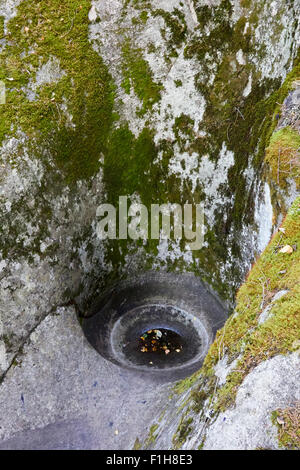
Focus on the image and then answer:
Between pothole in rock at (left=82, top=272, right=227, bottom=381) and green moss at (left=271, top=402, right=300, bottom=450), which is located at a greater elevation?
green moss at (left=271, top=402, right=300, bottom=450)

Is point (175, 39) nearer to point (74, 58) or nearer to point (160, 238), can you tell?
point (74, 58)

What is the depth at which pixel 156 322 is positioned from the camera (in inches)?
394

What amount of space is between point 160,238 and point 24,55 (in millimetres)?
5430

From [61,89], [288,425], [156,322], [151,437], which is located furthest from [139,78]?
[288,425]

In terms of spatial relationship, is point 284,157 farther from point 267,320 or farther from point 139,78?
point 139,78

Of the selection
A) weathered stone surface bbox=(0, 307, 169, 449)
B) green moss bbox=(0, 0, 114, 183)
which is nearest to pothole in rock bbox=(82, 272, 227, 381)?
weathered stone surface bbox=(0, 307, 169, 449)

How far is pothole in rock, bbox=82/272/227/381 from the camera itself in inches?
354

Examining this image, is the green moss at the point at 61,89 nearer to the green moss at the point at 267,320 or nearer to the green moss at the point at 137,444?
the green moss at the point at 267,320

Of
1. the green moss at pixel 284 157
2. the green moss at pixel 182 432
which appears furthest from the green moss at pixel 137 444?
the green moss at pixel 284 157

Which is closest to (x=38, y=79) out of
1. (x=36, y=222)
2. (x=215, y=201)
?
(x=36, y=222)

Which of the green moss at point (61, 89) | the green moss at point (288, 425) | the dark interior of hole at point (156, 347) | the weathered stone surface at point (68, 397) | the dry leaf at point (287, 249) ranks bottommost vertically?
the dark interior of hole at point (156, 347)

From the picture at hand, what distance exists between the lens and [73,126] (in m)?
8.10

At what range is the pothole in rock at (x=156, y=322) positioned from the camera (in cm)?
900

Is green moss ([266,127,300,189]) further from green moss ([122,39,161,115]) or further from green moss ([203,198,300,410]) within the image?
green moss ([122,39,161,115])
